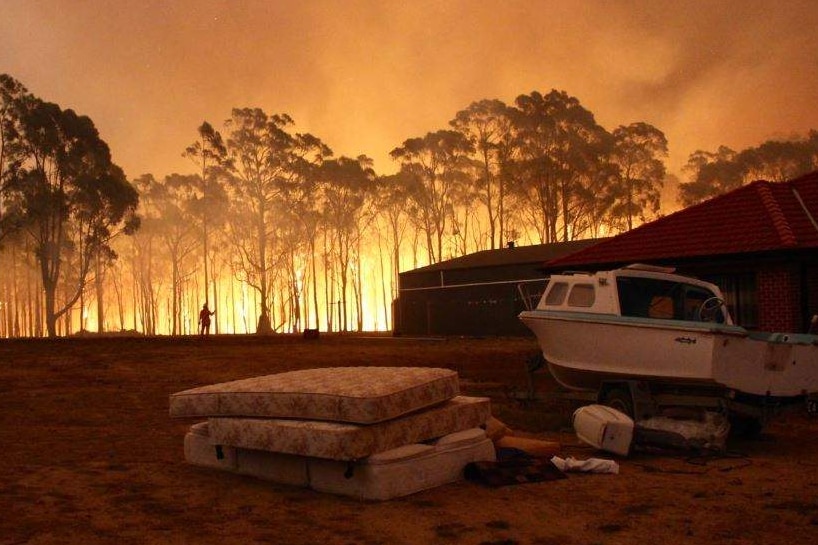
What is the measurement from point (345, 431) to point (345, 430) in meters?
0.01

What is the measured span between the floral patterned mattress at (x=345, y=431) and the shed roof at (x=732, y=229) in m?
9.22

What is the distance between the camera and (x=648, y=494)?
694 centimetres

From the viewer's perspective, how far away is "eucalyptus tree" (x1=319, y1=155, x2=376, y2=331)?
62875mm

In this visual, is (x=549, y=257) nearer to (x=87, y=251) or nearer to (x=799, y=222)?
(x=799, y=222)

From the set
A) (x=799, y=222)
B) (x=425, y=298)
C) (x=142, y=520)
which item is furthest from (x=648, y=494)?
(x=425, y=298)

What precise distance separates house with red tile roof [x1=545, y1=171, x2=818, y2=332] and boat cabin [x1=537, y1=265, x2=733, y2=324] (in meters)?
3.75

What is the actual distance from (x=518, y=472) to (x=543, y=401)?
5935 mm

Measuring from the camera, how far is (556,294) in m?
11.5

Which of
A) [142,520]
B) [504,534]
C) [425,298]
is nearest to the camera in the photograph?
[504,534]

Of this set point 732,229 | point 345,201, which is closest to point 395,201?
point 345,201

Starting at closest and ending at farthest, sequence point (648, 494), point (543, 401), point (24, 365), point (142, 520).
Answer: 1. point (142, 520)
2. point (648, 494)
3. point (543, 401)
4. point (24, 365)

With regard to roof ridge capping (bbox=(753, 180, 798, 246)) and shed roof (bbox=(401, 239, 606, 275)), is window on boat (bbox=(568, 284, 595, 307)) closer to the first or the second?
roof ridge capping (bbox=(753, 180, 798, 246))

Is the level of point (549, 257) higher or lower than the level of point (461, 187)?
lower

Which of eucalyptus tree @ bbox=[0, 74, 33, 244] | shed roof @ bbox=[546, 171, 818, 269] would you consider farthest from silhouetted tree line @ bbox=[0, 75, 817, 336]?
shed roof @ bbox=[546, 171, 818, 269]
